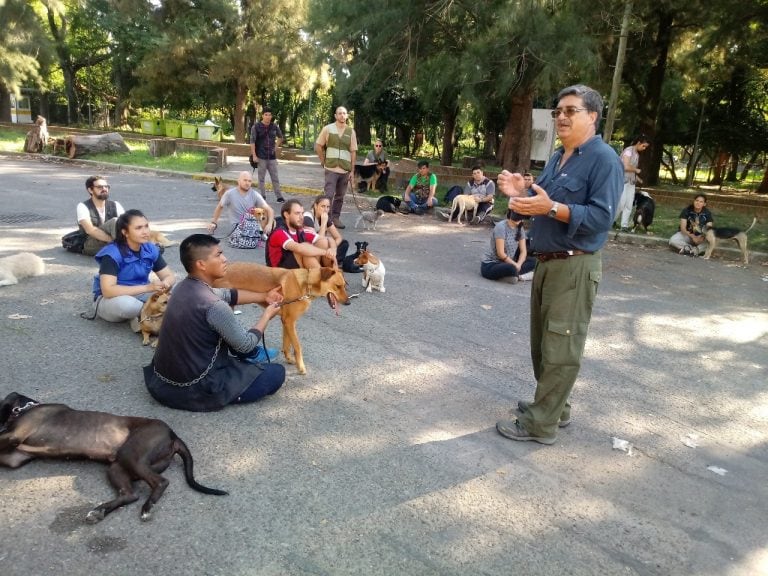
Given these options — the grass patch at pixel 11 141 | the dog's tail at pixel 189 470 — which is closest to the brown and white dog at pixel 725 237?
the dog's tail at pixel 189 470

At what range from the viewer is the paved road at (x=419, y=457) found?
278cm

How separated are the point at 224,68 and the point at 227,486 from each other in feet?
87.7

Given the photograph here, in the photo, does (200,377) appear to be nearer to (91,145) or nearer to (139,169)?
(139,169)

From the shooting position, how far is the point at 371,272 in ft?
23.5

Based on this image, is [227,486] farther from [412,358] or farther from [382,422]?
[412,358]

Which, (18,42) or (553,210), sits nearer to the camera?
(553,210)

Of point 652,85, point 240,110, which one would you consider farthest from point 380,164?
point 240,110

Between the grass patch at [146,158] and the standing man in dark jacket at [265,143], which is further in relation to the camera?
the grass patch at [146,158]

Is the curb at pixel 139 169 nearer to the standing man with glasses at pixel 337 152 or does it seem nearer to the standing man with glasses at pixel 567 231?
the standing man with glasses at pixel 337 152

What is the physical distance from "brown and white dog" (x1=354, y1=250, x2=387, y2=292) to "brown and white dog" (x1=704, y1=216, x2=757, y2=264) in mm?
6919

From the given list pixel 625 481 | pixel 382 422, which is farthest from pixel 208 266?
pixel 625 481

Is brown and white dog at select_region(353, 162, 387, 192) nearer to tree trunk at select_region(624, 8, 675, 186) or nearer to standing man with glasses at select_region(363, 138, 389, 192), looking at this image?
standing man with glasses at select_region(363, 138, 389, 192)

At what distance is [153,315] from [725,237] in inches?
396

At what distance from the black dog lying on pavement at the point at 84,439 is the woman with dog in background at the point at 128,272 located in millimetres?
1977
